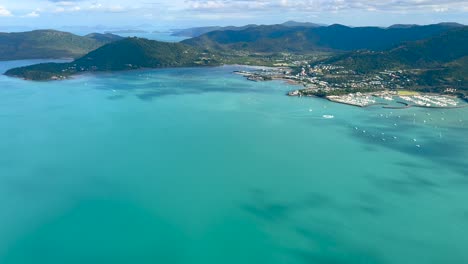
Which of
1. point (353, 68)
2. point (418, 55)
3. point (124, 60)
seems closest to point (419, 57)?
point (418, 55)

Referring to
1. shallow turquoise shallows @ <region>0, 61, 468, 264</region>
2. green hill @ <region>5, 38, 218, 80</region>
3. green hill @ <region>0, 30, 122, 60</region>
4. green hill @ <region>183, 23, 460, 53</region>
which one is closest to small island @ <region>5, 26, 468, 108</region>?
green hill @ <region>5, 38, 218, 80</region>

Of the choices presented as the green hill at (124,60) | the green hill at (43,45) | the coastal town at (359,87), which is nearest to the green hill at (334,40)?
the green hill at (124,60)

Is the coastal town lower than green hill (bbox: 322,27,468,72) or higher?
lower

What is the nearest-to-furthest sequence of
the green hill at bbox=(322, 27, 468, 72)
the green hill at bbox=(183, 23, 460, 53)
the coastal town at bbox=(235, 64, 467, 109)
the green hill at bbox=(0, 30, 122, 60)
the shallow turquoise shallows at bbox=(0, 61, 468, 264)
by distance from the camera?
the shallow turquoise shallows at bbox=(0, 61, 468, 264), the coastal town at bbox=(235, 64, 467, 109), the green hill at bbox=(322, 27, 468, 72), the green hill at bbox=(0, 30, 122, 60), the green hill at bbox=(183, 23, 460, 53)

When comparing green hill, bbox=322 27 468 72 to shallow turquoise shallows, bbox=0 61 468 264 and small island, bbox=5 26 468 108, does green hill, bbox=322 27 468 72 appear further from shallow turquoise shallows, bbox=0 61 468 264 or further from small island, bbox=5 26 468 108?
shallow turquoise shallows, bbox=0 61 468 264

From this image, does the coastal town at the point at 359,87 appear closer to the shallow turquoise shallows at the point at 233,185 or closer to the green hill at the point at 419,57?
the green hill at the point at 419,57

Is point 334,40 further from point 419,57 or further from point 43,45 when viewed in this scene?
point 43,45

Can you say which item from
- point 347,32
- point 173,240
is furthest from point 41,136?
point 347,32
